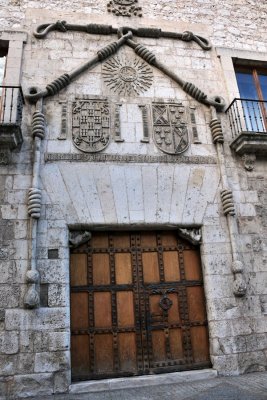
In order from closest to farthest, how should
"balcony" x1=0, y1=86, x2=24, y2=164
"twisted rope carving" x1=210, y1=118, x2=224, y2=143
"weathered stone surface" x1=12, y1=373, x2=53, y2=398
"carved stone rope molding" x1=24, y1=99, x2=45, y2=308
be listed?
"weathered stone surface" x1=12, y1=373, x2=53, y2=398
"carved stone rope molding" x1=24, y1=99, x2=45, y2=308
"balcony" x1=0, y1=86, x2=24, y2=164
"twisted rope carving" x1=210, y1=118, x2=224, y2=143

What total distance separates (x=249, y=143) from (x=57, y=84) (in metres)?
3.26

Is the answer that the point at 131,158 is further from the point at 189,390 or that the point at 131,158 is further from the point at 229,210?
the point at 189,390

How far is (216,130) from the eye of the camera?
5.84 meters

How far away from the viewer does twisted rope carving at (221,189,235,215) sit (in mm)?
5379

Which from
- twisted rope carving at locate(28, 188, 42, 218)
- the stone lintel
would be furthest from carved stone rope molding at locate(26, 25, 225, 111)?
twisted rope carving at locate(28, 188, 42, 218)

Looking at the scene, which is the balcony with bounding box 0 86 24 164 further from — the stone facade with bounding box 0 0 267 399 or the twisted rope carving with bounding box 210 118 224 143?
the twisted rope carving with bounding box 210 118 224 143

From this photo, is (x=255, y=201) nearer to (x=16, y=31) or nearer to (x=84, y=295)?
(x=84, y=295)

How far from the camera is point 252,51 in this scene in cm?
677

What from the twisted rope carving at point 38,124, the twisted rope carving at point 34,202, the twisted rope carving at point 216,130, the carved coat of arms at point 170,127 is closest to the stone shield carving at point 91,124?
the twisted rope carving at point 38,124

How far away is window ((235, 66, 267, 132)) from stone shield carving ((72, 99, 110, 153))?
8.12ft

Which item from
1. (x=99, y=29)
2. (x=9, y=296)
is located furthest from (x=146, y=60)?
(x=9, y=296)

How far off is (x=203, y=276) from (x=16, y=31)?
16.9 ft

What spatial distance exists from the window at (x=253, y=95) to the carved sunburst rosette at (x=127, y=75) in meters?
1.79

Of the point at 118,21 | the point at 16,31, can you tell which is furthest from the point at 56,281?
the point at 118,21
